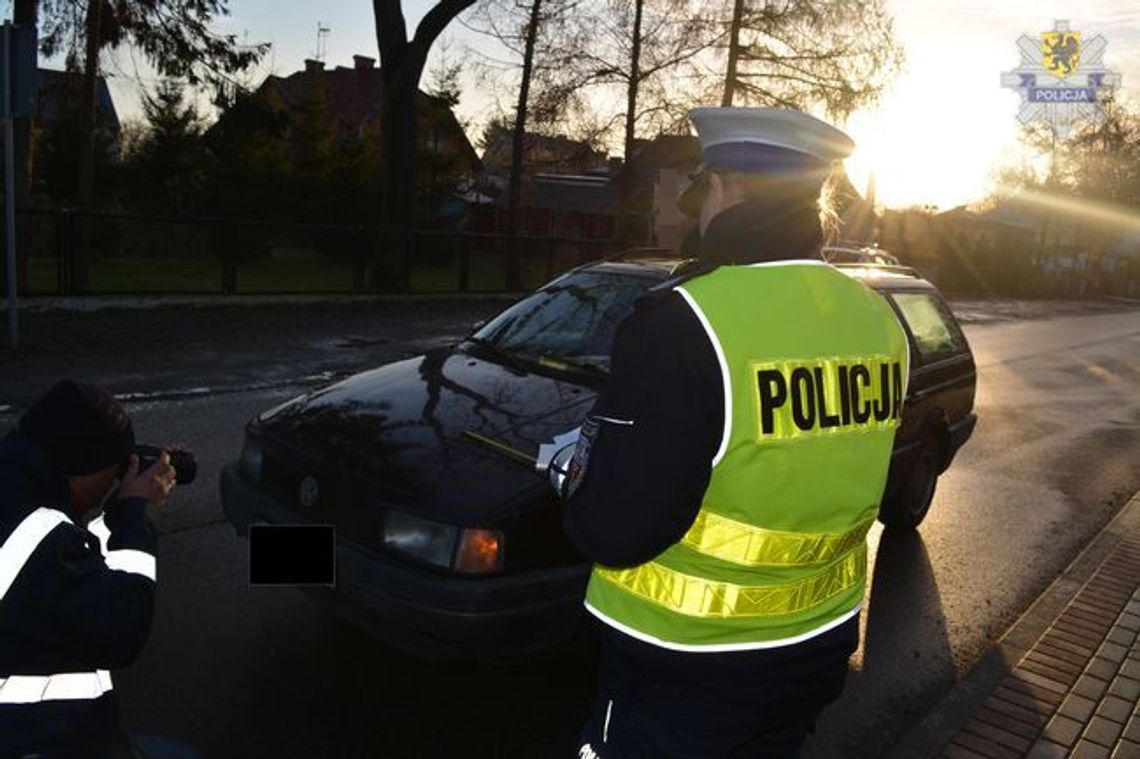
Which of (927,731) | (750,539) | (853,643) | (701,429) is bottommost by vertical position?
(927,731)

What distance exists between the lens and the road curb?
145 inches

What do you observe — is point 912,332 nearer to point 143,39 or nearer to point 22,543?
point 22,543

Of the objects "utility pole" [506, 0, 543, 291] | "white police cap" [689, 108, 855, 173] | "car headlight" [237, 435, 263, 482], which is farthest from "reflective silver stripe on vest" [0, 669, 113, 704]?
"utility pole" [506, 0, 543, 291]

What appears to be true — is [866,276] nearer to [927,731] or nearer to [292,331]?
[927,731]

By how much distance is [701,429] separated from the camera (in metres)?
1.61

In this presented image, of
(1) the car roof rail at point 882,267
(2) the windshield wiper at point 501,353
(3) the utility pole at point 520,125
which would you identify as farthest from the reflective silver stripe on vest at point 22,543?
(3) the utility pole at point 520,125

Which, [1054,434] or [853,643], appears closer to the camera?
[853,643]

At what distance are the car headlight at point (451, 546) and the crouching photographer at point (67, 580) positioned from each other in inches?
48.6

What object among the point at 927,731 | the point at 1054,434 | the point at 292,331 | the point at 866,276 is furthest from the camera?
the point at 292,331

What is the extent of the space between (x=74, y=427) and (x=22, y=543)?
274 mm

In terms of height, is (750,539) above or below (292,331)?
above

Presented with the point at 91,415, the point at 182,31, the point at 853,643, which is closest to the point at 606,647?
the point at 853,643

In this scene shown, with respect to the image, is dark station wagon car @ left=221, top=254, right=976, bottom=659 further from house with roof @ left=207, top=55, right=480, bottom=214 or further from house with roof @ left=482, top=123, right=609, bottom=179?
house with roof @ left=207, top=55, right=480, bottom=214

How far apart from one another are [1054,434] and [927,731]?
744 centimetres
